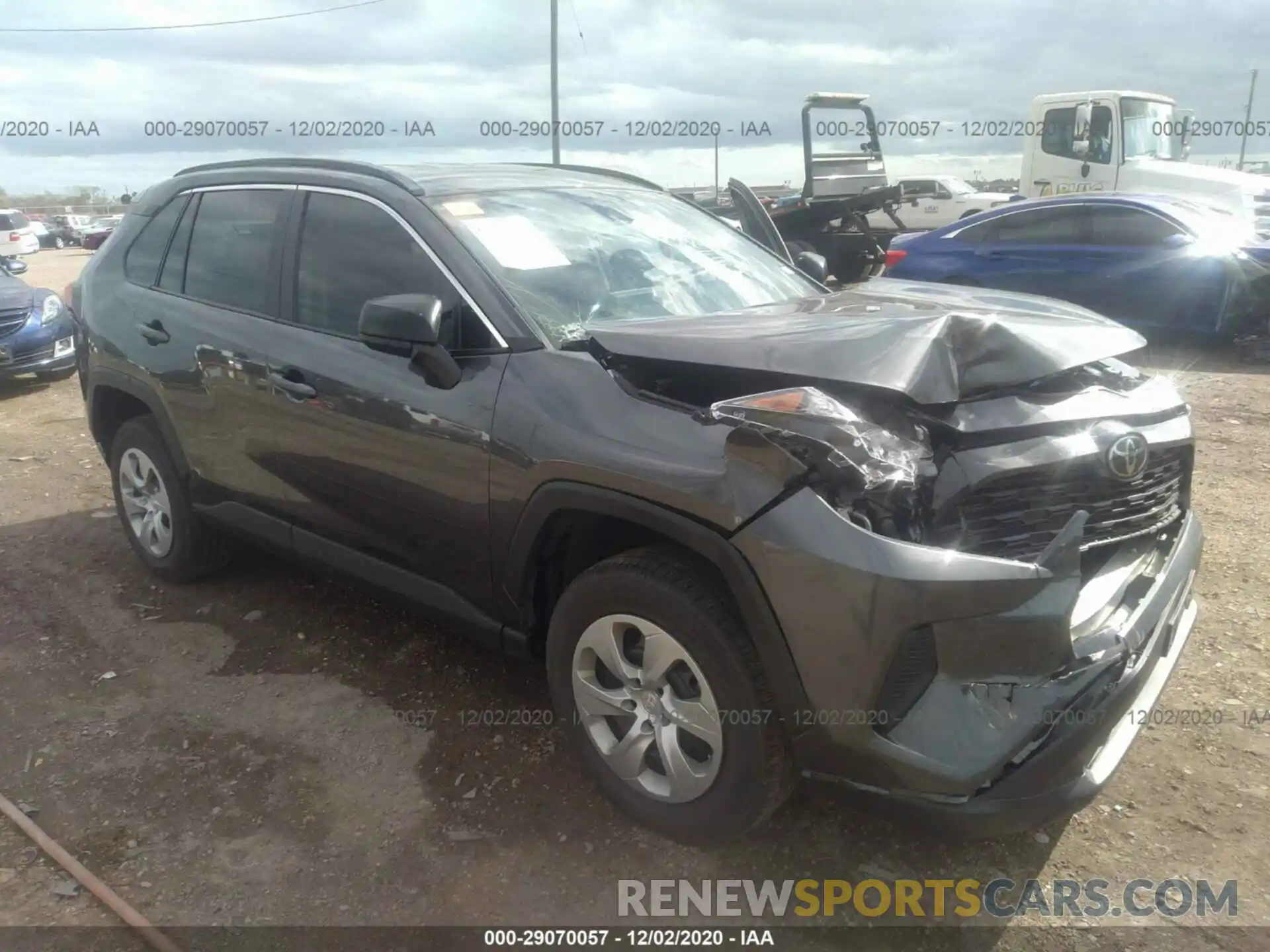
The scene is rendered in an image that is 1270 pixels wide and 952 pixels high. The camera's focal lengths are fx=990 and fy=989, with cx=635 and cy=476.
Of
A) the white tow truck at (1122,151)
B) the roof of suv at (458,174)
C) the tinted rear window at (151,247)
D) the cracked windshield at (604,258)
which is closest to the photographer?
the cracked windshield at (604,258)

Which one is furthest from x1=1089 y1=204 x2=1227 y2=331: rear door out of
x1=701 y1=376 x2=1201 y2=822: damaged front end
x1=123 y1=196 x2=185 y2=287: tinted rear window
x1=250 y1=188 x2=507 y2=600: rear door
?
x1=123 y1=196 x2=185 y2=287: tinted rear window

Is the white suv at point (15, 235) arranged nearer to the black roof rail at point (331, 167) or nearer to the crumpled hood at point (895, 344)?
the black roof rail at point (331, 167)

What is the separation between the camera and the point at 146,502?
14.8 feet

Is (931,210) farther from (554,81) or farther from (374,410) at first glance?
(374,410)

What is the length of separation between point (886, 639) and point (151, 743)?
2.51m

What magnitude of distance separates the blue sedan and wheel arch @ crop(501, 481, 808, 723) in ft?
25.4

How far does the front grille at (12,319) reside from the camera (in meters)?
9.01

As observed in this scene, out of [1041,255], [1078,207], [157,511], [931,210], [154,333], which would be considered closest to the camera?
[154,333]

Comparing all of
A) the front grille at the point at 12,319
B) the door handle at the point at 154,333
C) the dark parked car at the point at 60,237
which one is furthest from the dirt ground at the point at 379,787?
the dark parked car at the point at 60,237

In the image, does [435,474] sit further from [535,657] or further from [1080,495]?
[1080,495]

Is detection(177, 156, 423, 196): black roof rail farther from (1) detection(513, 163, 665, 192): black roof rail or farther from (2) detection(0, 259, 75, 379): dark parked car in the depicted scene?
(2) detection(0, 259, 75, 379): dark parked car

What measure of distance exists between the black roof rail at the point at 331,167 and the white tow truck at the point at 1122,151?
477 inches

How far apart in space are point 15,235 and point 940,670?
107 feet

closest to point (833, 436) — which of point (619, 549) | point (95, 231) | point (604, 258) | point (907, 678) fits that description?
point (907, 678)
